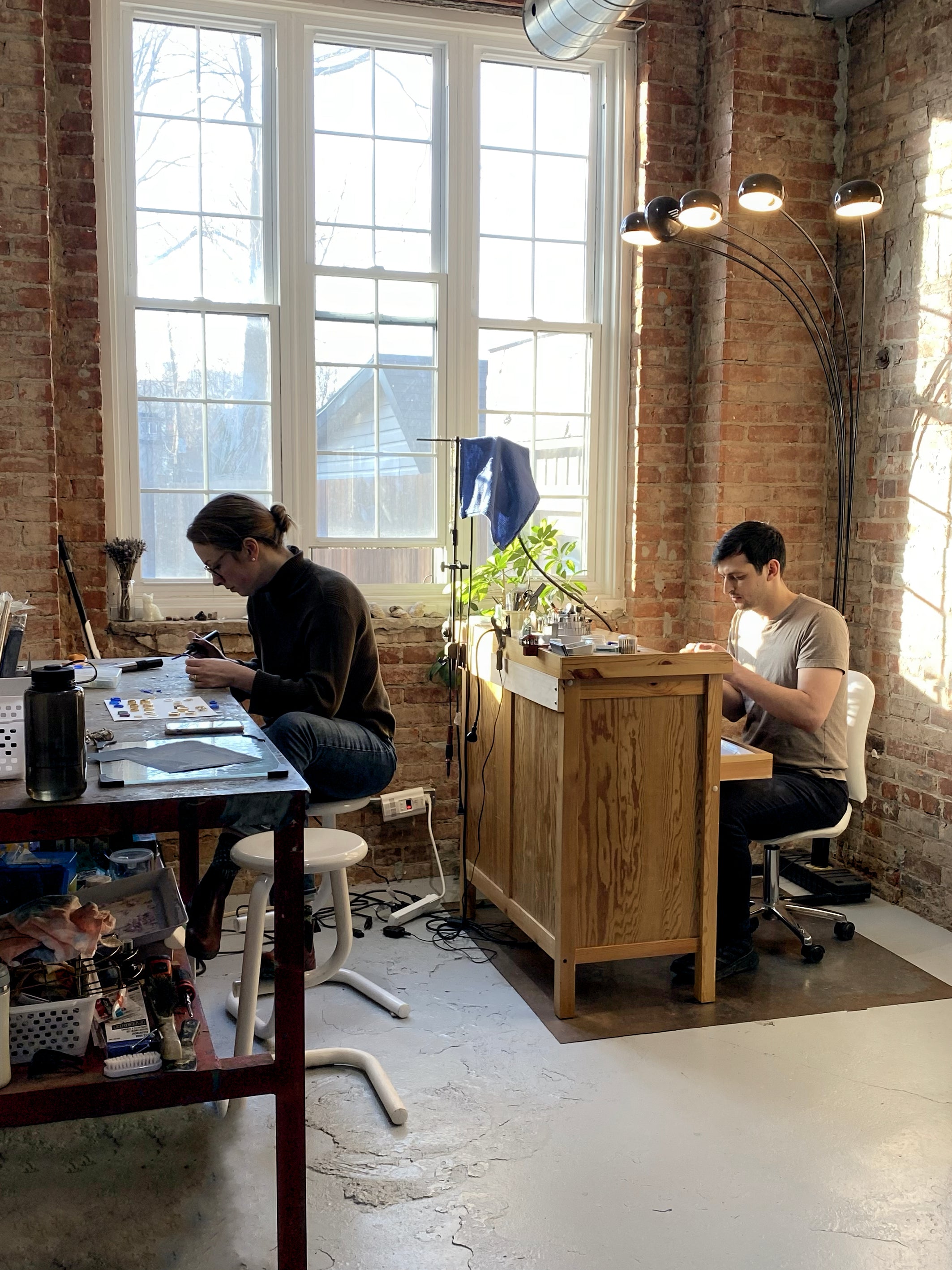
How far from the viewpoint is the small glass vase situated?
4.04m

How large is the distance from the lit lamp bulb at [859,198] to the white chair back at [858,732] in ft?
4.95

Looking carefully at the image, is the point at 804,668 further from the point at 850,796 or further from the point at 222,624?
the point at 222,624

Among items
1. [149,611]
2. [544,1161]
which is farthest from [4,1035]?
[149,611]

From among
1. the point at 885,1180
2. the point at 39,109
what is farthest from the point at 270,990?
the point at 39,109

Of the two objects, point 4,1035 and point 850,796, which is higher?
point 4,1035

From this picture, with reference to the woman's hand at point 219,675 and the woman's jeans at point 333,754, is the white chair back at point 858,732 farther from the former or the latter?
the woman's hand at point 219,675

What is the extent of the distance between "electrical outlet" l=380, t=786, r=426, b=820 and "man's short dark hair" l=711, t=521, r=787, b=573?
157cm

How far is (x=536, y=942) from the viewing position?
3.36m

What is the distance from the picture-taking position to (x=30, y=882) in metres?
2.45

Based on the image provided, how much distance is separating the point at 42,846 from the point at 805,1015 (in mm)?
2184

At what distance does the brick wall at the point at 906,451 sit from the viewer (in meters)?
3.96

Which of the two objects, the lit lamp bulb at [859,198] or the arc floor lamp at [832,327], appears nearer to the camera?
the lit lamp bulb at [859,198]

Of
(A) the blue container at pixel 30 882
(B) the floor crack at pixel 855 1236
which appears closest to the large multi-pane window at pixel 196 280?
(A) the blue container at pixel 30 882

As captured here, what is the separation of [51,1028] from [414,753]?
2542mm
